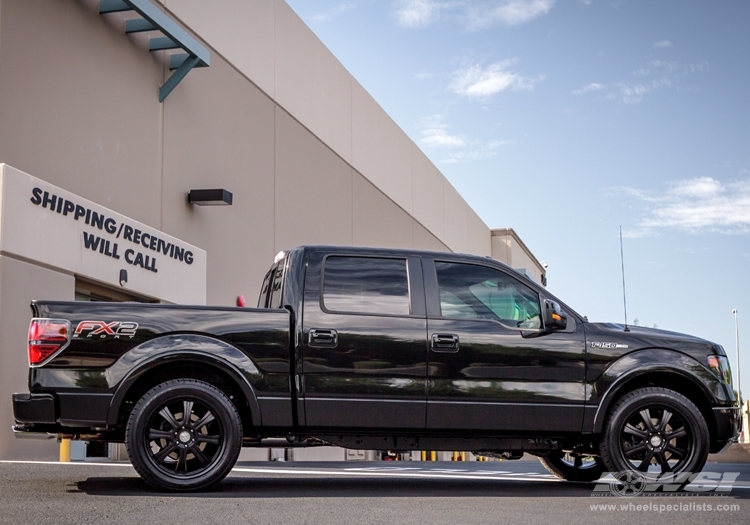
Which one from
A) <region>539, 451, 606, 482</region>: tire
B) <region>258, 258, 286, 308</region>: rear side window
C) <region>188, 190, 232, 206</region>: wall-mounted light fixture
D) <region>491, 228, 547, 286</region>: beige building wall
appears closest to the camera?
<region>258, 258, 286, 308</region>: rear side window

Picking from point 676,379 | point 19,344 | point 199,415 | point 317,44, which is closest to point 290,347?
point 199,415

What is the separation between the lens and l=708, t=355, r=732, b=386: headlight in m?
8.78

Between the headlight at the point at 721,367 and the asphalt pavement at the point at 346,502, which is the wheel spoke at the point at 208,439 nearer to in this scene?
the asphalt pavement at the point at 346,502

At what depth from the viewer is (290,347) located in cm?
815

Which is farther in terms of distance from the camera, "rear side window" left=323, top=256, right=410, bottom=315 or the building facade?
the building facade

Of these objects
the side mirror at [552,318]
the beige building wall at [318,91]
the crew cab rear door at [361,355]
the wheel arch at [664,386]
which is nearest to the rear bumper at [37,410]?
the crew cab rear door at [361,355]

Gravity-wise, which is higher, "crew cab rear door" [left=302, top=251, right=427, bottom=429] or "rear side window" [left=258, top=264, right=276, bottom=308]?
"rear side window" [left=258, top=264, right=276, bottom=308]

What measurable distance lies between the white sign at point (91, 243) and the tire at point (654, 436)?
9.56m

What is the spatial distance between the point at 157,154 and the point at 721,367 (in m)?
13.0

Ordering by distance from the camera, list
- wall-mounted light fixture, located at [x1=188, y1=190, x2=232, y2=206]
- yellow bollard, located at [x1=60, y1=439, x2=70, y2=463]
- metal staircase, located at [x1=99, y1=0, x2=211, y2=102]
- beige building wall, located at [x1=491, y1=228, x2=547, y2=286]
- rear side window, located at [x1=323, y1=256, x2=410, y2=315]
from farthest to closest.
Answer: beige building wall, located at [x1=491, y1=228, x2=547, y2=286] < wall-mounted light fixture, located at [x1=188, y1=190, x2=232, y2=206] < metal staircase, located at [x1=99, y1=0, x2=211, y2=102] < yellow bollard, located at [x1=60, y1=439, x2=70, y2=463] < rear side window, located at [x1=323, y1=256, x2=410, y2=315]

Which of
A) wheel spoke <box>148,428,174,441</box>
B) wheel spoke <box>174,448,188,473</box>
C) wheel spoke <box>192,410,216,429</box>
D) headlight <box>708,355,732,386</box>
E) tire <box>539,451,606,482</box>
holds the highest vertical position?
headlight <box>708,355,732,386</box>

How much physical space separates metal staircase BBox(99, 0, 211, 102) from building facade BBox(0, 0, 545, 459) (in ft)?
0.14

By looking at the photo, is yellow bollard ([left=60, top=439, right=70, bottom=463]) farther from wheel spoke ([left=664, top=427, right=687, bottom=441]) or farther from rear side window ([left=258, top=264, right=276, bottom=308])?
wheel spoke ([left=664, top=427, right=687, bottom=441])

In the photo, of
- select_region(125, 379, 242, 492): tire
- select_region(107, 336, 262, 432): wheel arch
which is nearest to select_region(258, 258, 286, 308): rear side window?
select_region(107, 336, 262, 432): wheel arch
